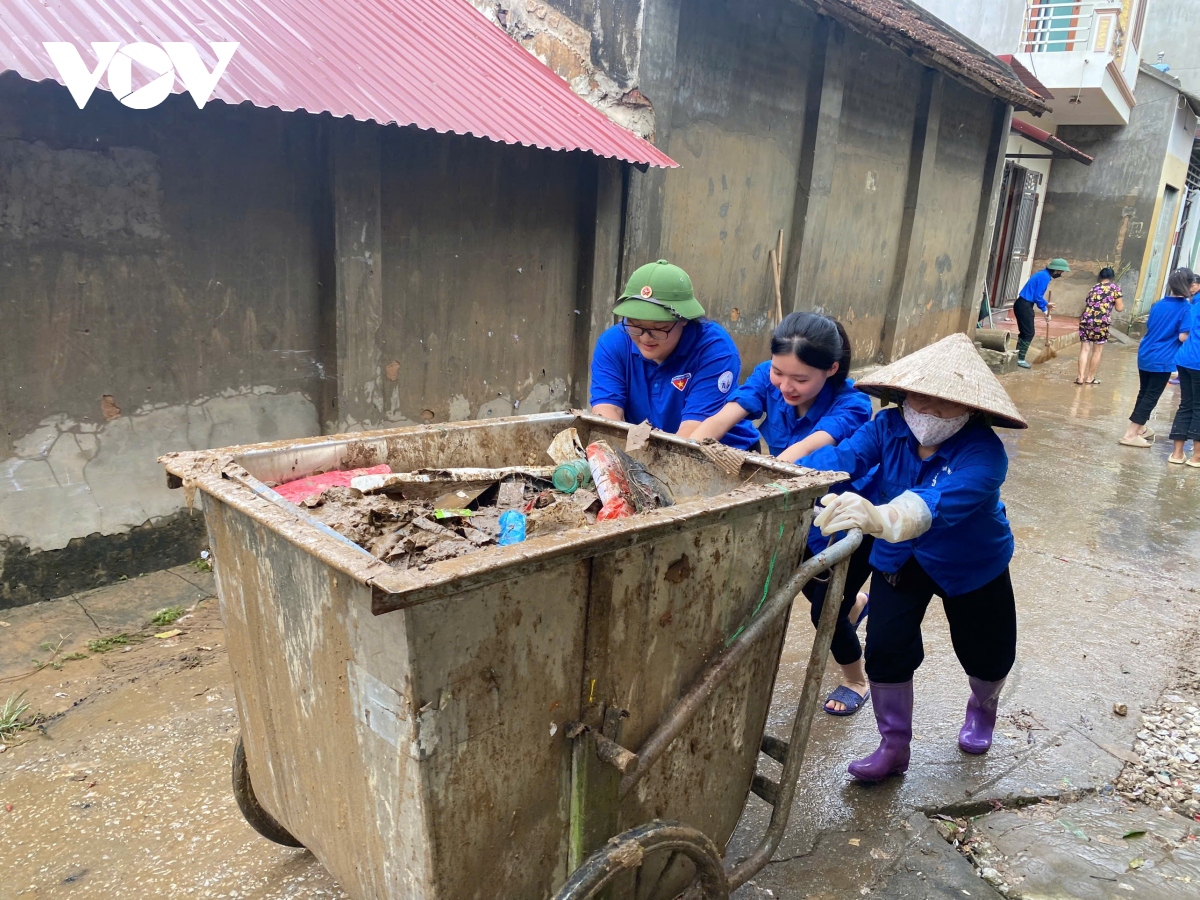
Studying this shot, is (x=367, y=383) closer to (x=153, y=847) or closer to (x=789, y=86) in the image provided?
(x=153, y=847)

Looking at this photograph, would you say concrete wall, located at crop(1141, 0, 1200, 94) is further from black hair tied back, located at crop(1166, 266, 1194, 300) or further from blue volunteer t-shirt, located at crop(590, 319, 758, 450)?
blue volunteer t-shirt, located at crop(590, 319, 758, 450)

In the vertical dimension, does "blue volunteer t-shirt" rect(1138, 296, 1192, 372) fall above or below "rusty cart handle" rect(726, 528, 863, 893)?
above

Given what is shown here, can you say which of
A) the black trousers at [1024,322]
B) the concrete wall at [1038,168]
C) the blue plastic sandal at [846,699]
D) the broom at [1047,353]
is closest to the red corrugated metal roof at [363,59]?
the blue plastic sandal at [846,699]

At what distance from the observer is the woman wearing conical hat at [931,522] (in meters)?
2.20

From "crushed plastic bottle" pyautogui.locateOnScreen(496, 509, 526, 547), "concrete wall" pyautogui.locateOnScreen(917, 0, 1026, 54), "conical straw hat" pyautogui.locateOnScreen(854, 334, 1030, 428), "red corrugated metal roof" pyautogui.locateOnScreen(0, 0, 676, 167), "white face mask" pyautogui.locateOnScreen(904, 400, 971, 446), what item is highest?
"concrete wall" pyautogui.locateOnScreen(917, 0, 1026, 54)

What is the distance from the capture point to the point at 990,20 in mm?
14508

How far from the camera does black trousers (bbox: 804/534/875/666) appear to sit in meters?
2.71

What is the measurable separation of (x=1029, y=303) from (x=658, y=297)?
415 inches

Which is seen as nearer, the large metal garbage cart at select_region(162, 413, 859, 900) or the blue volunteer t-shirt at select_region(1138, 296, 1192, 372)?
the large metal garbage cart at select_region(162, 413, 859, 900)

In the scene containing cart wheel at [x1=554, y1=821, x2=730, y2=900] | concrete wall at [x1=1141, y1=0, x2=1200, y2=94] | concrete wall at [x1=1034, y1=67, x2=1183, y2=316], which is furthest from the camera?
concrete wall at [x1=1141, y1=0, x2=1200, y2=94]

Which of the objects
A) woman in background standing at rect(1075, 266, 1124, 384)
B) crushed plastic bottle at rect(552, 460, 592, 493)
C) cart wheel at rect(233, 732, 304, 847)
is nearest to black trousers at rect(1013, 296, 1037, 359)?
woman in background standing at rect(1075, 266, 1124, 384)

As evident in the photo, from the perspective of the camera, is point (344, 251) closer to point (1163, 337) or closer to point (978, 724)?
point (978, 724)

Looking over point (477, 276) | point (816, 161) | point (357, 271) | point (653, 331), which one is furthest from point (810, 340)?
point (816, 161)

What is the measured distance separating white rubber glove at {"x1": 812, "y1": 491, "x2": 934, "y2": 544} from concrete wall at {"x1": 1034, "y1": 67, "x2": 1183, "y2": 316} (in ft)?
56.3
